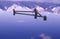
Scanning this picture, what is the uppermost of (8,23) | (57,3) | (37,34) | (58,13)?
(57,3)

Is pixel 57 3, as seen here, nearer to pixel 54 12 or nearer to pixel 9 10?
pixel 54 12

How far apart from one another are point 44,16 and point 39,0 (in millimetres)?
259

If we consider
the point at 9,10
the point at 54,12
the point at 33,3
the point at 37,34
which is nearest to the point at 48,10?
the point at 54,12

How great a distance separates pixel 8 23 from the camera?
2141 millimetres

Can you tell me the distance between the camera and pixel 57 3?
7.06 feet

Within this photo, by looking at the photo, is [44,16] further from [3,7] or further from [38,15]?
[3,7]

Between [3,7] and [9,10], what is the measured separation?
0.11 m

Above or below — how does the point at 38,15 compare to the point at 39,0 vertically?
below

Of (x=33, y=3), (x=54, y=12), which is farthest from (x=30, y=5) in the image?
(x=54, y=12)

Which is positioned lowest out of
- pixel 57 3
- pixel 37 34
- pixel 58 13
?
pixel 37 34

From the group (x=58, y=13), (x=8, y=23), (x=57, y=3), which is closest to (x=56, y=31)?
(x=58, y=13)

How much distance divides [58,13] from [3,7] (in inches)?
31.7

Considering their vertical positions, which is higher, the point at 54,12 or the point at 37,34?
the point at 54,12

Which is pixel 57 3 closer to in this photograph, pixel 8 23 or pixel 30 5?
pixel 30 5
